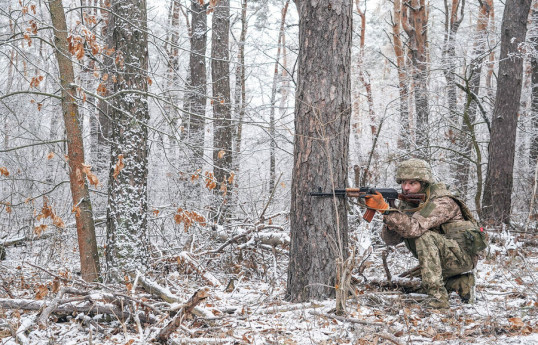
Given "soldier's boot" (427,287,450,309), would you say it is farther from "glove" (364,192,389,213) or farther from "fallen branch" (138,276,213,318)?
"fallen branch" (138,276,213,318)

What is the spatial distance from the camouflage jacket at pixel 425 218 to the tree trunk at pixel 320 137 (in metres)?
0.52

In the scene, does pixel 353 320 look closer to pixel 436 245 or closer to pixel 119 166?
pixel 436 245

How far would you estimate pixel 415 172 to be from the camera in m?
4.26

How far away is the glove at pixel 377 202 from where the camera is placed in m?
3.87

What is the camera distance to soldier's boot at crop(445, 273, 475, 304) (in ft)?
13.7

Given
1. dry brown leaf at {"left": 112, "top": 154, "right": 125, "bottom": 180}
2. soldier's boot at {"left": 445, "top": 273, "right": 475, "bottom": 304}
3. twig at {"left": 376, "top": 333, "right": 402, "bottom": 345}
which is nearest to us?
twig at {"left": 376, "top": 333, "right": 402, "bottom": 345}

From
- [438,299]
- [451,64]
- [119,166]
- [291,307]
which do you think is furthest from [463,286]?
[451,64]

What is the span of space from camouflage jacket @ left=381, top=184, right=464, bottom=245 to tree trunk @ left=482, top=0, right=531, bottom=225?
4602mm

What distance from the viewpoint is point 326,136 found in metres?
3.89

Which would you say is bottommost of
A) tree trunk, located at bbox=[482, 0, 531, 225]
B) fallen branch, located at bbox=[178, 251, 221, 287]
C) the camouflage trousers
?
fallen branch, located at bbox=[178, 251, 221, 287]

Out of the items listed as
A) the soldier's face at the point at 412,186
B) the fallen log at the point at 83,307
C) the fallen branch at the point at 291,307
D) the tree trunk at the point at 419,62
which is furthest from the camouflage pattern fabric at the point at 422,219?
the tree trunk at the point at 419,62

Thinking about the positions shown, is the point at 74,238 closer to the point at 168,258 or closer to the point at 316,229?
the point at 168,258

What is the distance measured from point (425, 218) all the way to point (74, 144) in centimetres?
399

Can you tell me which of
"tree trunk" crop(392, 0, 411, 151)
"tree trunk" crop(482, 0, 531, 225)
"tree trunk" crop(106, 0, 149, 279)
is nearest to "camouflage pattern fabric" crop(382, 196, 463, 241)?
"tree trunk" crop(106, 0, 149, 279)
